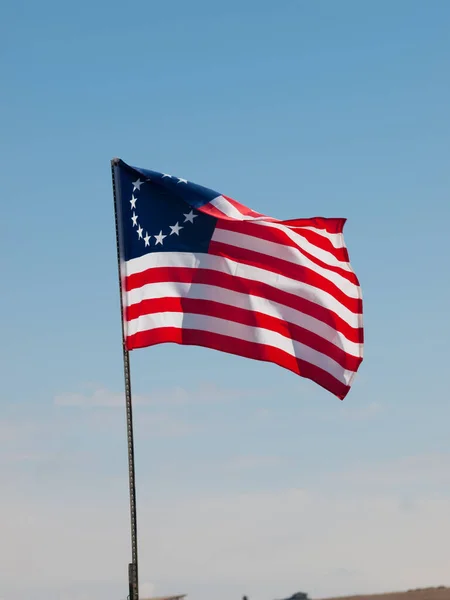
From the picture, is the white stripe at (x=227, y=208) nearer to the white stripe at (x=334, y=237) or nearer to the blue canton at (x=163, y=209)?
the blue canton at (x=163, y=209)

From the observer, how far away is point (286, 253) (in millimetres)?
21438

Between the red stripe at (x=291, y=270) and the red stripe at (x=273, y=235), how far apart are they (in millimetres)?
278

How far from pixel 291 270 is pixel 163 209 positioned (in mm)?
2850

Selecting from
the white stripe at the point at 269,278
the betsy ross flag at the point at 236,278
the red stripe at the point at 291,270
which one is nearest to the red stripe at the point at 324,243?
the betsy ross flag at the point at 236,278

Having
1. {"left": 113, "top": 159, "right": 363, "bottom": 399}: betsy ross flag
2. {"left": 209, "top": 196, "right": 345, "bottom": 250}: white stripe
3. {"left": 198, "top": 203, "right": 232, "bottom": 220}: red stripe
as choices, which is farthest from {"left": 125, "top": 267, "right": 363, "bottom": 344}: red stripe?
{"left": 209, "top": 196, "right": 345, "bottom": 250}: white stripe

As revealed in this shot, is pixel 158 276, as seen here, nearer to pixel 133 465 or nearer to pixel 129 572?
pixel 133 465

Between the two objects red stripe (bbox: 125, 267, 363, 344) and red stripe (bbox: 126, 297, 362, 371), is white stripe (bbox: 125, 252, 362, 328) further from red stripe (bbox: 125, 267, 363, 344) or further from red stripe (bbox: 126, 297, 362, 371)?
red stripe (bbox: 126, 297, 362, 371)

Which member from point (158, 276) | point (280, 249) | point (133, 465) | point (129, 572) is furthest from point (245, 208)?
point (129, 572)

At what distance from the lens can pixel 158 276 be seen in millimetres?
20594

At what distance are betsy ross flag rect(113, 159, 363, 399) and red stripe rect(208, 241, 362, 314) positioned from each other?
0.02 metres

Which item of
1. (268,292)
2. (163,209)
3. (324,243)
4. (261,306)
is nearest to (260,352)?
(261,306)

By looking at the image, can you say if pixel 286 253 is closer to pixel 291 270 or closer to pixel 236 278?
pixel 291 270

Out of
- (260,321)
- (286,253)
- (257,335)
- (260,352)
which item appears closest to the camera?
(260,352)

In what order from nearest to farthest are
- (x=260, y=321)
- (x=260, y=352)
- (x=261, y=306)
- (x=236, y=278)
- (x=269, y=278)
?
(x=260, y=352) → (x=260, y=321) → (x=261, y=306) → (x=236, y=278) → (x=269, y=278)
